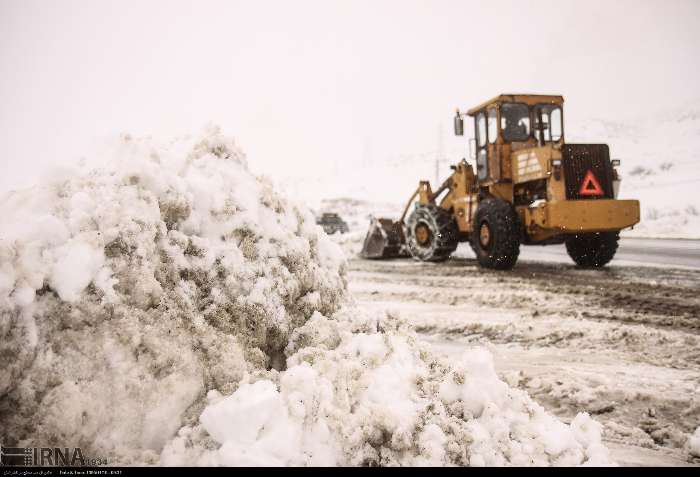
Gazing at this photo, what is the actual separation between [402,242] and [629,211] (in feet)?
15.3

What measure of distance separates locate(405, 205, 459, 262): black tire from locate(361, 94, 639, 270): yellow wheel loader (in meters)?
0.02

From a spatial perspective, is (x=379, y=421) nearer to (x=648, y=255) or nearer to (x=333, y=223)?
(x=648, y=255)

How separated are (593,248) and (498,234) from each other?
214cm

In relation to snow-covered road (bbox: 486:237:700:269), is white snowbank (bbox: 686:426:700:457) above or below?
below

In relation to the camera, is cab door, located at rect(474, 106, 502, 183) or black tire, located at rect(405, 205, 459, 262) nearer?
cab door, located at rect(474, 106, 502, 183)

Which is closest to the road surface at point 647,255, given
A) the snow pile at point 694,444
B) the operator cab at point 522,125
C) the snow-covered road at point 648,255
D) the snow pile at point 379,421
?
the snow-covered road at point 648,255

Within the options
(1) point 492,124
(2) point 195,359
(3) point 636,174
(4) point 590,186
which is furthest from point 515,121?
(3) point 636,174

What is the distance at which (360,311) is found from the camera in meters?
2.55

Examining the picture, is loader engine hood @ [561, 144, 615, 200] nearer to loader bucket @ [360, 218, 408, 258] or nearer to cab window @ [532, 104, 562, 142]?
cab window @ [532, 104, 562, 142]

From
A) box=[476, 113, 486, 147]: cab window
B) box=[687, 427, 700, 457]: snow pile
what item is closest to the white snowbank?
box=[687, 427, 700, 457]: snow pile

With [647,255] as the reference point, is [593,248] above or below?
above

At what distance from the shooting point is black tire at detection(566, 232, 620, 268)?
7863mm

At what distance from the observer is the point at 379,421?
1591 mm
